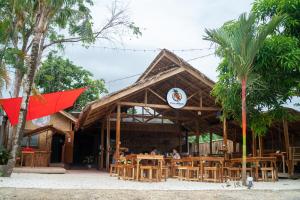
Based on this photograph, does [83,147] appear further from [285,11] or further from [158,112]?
[285,11]

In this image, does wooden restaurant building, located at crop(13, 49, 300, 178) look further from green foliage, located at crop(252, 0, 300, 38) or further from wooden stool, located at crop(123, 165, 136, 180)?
green foliage, located at crop(252, 0, 300, 38)

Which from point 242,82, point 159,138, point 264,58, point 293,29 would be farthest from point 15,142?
point 159,138

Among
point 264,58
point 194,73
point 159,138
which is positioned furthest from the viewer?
point 159,138

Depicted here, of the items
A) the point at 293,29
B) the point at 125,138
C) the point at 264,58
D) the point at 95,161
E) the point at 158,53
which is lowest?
the point at 95,161

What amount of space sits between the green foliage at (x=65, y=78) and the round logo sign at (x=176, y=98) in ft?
34.5

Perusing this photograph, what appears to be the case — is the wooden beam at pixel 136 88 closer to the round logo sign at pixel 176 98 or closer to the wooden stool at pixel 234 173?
the round logo sign at pixel 176 98

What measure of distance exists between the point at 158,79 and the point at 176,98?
1.32 meters

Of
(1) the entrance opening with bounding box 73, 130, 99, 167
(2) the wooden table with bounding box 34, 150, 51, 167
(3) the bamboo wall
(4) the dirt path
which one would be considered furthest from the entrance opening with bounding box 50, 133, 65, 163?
(4) the dirt path

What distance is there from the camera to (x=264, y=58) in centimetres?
738

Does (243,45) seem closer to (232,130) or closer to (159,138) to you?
(232,130)

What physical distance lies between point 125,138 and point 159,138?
189cm

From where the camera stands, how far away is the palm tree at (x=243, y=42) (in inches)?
295

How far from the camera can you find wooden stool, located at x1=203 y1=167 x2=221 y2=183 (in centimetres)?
940

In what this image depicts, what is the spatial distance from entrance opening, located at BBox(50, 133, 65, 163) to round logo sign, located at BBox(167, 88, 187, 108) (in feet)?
23.5
